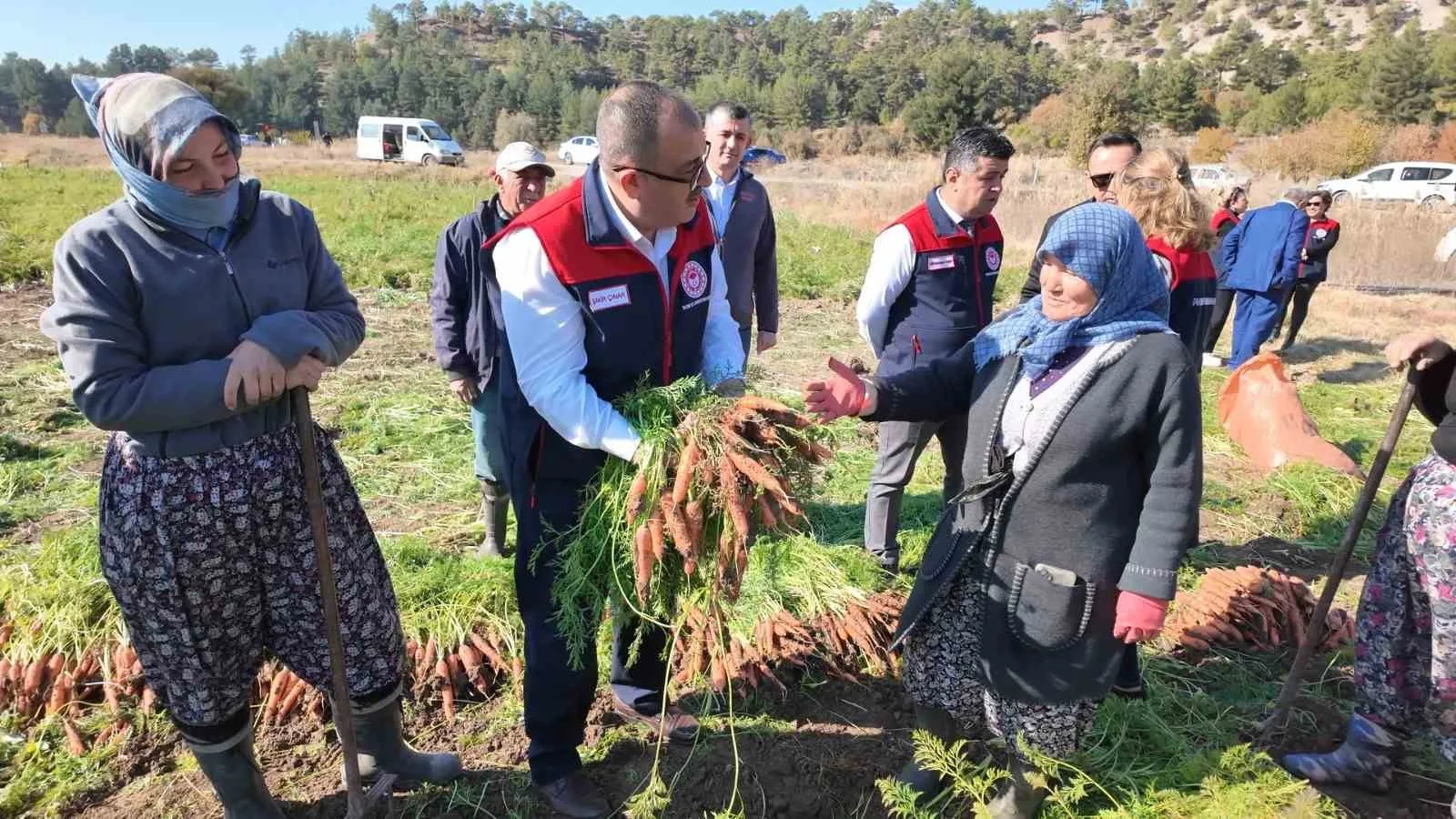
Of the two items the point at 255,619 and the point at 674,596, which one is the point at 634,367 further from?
the point at 255,619

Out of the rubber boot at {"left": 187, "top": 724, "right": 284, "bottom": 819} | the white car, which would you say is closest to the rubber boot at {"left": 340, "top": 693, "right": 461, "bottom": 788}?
the rubber boot at {"left": 187, "top": 724, "right": 284, "bottom": 819}

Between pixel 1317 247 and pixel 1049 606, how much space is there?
9601 mm

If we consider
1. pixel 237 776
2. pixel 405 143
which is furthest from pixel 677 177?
pixel 405 143

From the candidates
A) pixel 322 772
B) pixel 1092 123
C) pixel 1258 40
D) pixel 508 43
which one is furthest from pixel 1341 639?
pixel 508 43

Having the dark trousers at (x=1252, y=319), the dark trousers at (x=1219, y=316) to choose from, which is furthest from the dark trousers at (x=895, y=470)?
the dark trousers at (x=1219, y=316)

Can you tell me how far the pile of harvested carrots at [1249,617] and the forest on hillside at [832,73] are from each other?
15.3ft

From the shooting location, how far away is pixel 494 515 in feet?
13.0

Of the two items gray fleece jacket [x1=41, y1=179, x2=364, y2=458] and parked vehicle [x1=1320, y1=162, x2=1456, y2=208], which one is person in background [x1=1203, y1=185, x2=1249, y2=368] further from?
parked vehicle [x1=1320, y1=162, x2=1456, y2=208]

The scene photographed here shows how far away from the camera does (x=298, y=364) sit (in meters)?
2.00

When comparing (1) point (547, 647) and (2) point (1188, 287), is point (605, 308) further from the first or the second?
(2) point (1188, 287)

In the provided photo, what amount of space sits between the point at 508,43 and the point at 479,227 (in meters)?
143

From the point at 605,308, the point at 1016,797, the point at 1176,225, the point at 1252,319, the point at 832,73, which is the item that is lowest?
the point at 1016,797

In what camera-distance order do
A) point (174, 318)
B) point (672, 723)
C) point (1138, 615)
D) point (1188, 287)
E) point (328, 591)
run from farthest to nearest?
point (1188, 287) → point (672, 723) → point (328, 591) → point (1138, 615) → point (174, 318)

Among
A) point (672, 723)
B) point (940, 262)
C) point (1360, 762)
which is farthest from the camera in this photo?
point (940, 262)
